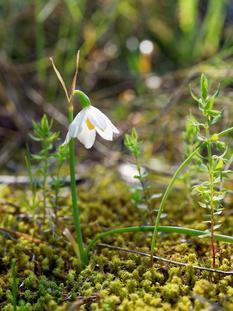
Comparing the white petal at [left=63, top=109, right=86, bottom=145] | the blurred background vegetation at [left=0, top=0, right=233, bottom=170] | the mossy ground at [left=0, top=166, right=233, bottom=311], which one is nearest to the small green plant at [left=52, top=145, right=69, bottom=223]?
the mossy ground at [left=0, top=166, right=233, bottom=311]

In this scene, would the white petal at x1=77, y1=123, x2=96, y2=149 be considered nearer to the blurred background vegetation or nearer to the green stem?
the green stem

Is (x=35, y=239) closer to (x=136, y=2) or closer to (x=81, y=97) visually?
(x=81, y=97)

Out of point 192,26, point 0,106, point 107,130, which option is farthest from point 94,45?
point 107,130

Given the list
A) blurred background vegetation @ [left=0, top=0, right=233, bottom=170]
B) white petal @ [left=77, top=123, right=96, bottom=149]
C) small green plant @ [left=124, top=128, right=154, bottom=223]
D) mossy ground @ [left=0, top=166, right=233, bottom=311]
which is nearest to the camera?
mossy ground @ [left=0, top=166, right=233, bottom=311]

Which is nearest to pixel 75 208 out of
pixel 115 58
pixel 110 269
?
pixel 110 269

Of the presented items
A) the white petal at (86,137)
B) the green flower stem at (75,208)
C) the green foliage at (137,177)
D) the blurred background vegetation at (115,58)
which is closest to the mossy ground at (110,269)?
the green flower stem at (75,208)

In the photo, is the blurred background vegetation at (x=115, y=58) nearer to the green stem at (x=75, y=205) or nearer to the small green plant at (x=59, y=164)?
the small green plant at (x=59, y=164)

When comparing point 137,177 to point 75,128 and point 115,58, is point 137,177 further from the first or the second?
point 115,58
